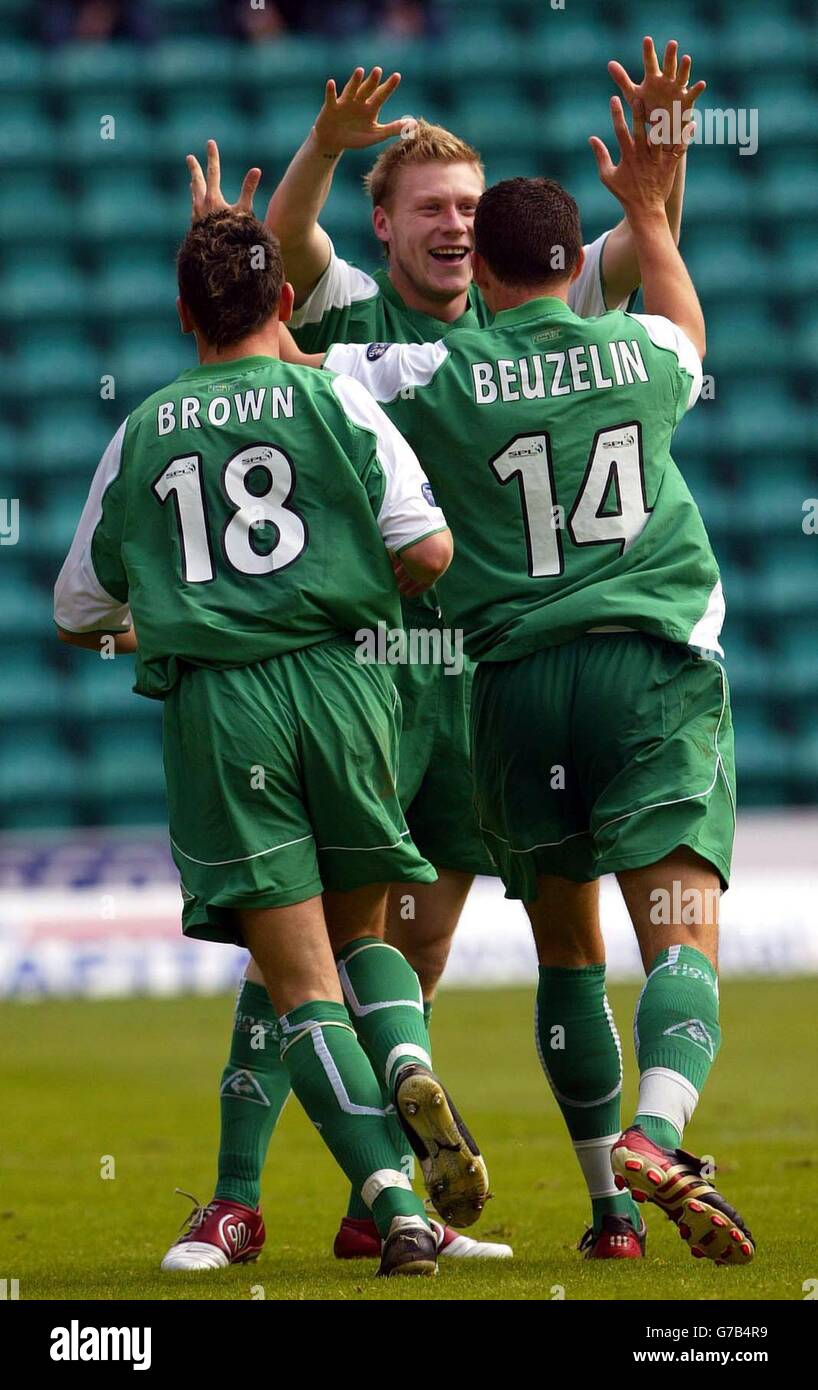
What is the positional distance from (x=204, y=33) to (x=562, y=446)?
573 inches

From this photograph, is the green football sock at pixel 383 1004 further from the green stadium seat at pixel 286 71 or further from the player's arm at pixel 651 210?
the green stadium seat at pixel 286 71

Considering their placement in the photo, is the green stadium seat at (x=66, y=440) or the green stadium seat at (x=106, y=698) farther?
the green stadium seat at (x=66, y=440)

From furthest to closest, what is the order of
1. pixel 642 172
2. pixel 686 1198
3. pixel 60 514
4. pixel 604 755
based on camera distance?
pixel 60 514
pixel 642 172
pixel 604 755
pixel 686 1198

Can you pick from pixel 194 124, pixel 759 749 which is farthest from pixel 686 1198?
pixel 194 124

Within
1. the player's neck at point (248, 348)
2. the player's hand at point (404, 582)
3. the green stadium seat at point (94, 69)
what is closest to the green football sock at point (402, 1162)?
the player's hand at point (404, 582)

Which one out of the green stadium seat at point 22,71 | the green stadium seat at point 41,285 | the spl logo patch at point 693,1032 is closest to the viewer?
the spl logo patch at point 693,1032

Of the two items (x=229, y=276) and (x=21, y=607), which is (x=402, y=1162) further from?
(x=21, y=607)

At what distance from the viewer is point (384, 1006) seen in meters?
3.80

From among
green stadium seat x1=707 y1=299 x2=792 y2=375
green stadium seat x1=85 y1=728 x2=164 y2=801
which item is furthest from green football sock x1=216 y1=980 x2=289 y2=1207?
green stadium seat x1=707 y1=299 x2=792 y2=375

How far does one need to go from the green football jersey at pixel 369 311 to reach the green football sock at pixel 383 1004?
5.54ft

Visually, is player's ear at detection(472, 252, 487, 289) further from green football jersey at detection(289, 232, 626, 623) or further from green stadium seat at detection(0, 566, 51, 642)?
green stadium seat at detection(0, 566, 51, 642)

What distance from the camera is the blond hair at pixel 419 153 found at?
4.80 m

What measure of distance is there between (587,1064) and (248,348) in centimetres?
172

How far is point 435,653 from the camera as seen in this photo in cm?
462
